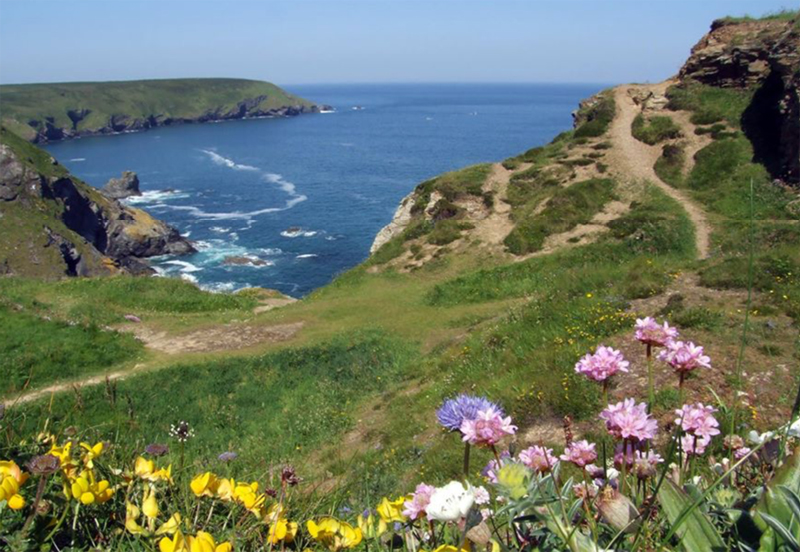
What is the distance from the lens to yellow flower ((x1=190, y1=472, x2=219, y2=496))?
3043 millimetres

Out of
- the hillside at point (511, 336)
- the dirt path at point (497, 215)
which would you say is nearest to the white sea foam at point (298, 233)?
the hillside at point (511, 336)

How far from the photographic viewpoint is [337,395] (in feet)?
60.8

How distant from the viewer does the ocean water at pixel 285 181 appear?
69.2 metres

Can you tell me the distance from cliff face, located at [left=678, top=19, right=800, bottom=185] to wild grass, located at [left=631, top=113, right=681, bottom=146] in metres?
3.81

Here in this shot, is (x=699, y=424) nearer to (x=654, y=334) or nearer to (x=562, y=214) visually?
(x=654, y=334)

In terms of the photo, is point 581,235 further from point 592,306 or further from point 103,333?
point 103,333

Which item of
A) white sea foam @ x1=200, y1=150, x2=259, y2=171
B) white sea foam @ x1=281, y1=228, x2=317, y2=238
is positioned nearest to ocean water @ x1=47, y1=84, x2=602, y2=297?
white sea foam @ x1=281, y1=228, x2=317, y2=238

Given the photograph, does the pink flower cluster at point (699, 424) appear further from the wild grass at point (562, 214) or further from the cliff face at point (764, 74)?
the cliff face at point (764, 74)

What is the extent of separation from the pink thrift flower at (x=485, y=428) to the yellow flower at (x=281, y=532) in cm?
101

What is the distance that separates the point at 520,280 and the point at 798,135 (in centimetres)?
1503

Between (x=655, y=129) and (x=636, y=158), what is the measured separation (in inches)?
142

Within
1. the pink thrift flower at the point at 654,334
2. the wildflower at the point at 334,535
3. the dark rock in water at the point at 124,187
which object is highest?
the pink thrift flower at the point at 654,334

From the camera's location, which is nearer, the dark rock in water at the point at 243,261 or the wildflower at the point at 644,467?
the wildflower at the point at 644,467

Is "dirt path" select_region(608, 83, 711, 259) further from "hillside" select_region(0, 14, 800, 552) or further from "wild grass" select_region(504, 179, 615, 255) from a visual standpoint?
"wild grass" select_region(504, 179, 615, 255)
